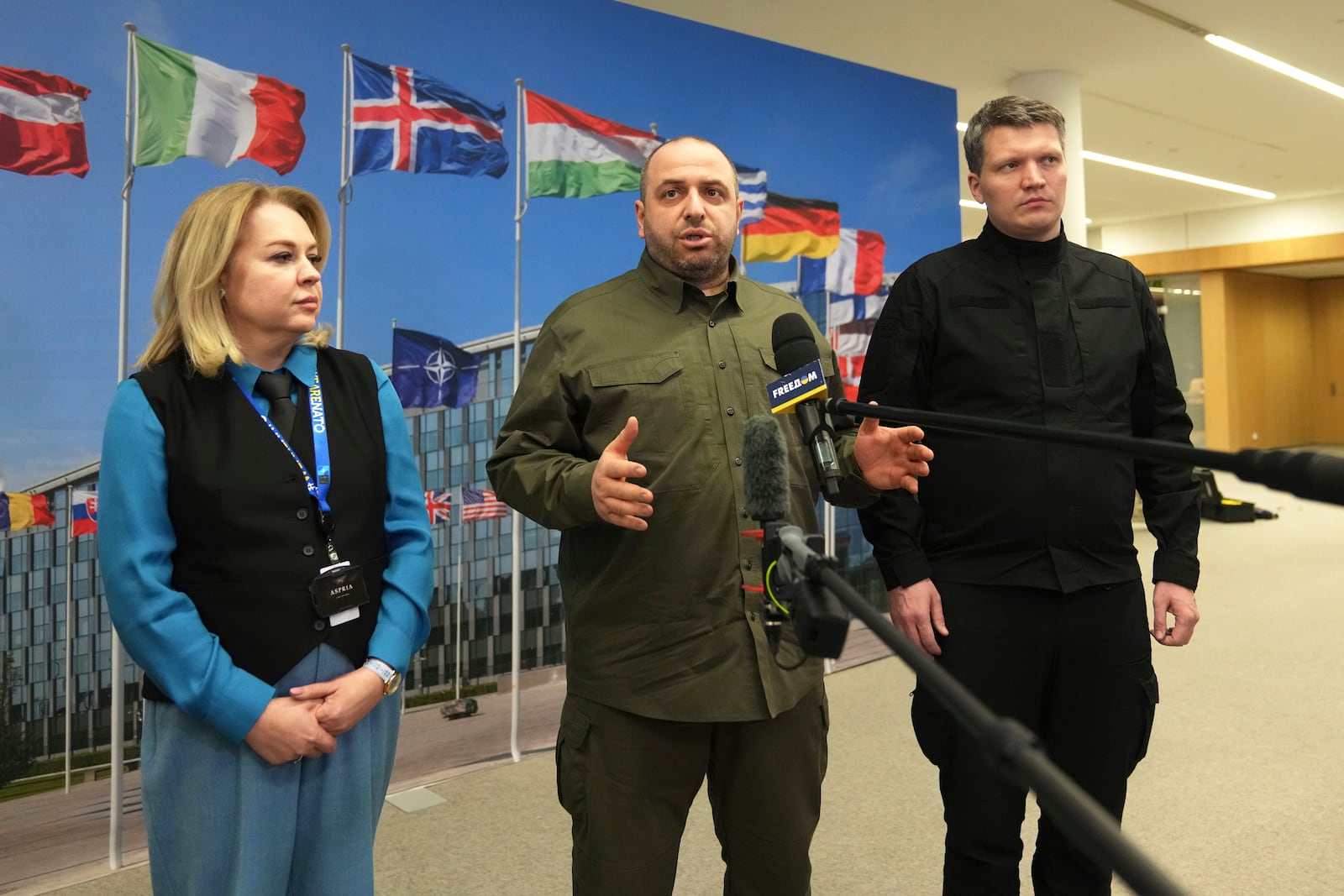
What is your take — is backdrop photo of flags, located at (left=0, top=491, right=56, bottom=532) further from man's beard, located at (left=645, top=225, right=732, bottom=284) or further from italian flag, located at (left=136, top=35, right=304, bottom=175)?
man's beard, located at (left=645, top=225, right=732, bottom=284)

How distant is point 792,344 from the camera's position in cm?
128

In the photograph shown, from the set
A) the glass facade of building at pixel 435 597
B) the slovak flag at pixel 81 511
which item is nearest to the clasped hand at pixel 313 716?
the glass facade of building at pixel 435 597

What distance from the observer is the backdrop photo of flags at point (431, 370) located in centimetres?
376

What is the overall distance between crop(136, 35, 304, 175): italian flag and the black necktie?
6.83ft

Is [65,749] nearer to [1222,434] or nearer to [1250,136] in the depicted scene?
[1250,136]

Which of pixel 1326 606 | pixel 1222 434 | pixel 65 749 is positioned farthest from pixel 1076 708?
pixel 1222 434

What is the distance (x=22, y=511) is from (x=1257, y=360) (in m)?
16.9

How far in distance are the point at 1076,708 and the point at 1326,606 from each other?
16.5 feet

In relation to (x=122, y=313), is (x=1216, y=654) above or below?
below

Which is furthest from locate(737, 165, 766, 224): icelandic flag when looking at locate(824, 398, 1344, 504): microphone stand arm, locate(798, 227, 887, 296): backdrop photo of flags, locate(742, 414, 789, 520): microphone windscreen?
locate(824, 398, 1344, 504): microphone stand arm

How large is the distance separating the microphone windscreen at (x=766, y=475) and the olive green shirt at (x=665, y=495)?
627 millimetres

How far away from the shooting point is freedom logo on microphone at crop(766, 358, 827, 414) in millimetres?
1139

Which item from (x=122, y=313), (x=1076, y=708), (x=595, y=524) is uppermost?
(x=122, y=313)

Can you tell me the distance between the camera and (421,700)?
12.3ft
